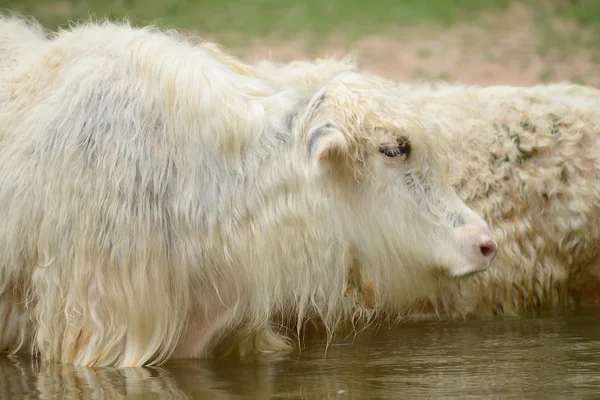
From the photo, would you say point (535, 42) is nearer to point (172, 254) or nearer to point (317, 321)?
point (317, 321)

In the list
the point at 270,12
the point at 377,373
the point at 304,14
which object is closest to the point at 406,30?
the point at 304,14

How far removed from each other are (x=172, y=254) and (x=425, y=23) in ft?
32.6

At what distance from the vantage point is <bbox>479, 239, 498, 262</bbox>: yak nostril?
14.8 ft

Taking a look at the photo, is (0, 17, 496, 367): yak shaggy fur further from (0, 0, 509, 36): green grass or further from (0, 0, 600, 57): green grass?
(0, 0, 509, 36): green grass

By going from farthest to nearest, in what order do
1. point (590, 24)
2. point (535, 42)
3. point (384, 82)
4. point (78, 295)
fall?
point (590, 24) → point (535, 42) → point (384, 82) → point (78, 295)

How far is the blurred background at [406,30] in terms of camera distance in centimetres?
1169

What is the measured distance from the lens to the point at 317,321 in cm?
550

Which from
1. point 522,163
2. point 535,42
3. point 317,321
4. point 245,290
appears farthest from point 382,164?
point 535,42

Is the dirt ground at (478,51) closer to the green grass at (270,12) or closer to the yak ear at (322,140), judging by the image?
the green grass at (270,12)

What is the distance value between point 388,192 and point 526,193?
1529 mm

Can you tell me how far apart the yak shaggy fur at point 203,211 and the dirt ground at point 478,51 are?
6.01 meters

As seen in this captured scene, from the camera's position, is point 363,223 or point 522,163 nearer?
point 363,223

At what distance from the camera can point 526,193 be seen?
232 inches

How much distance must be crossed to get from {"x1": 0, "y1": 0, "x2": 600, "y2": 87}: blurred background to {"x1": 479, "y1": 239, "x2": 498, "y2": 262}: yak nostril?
654 cm
